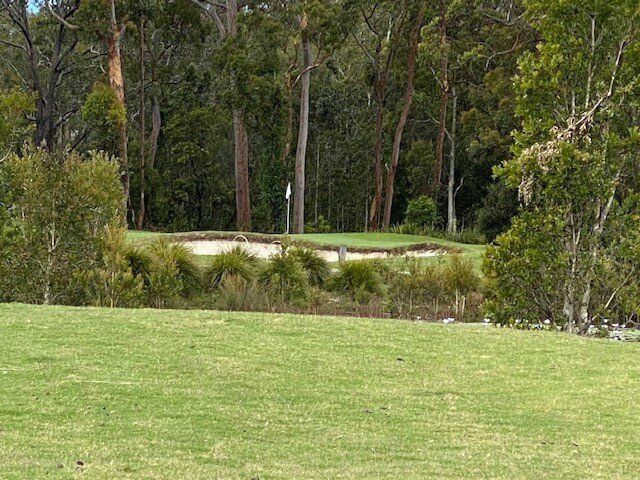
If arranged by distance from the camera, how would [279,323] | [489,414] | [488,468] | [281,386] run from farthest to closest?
1. [279,323]
2. [281,386]
3. [489,414]
4. [488,468]

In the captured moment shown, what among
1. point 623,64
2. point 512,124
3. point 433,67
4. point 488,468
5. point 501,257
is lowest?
point 488,468

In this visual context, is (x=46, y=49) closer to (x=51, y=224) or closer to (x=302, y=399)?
(x=51, y=224)

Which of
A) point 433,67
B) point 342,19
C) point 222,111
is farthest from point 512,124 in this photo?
point 222,111

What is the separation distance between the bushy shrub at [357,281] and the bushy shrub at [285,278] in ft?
2.51

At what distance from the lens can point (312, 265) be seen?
17594 mm

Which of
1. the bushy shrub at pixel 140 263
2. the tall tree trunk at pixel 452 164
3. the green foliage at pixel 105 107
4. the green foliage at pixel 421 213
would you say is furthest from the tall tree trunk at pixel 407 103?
the bushy shrub at pixel 140 263

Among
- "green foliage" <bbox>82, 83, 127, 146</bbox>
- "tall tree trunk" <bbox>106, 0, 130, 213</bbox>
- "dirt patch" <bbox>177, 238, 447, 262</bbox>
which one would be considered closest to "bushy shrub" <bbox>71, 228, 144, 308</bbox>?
"dirt patch" <bbox>177, 238, 447, 262</bbox>

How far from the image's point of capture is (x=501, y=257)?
11883 mm

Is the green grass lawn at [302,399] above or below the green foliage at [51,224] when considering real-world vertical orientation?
below

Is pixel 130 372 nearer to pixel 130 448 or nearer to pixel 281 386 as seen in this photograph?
pixel 281 386

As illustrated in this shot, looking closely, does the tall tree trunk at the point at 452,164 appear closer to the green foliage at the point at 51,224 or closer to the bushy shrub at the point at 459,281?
the bushy shrub at the point at 459,281

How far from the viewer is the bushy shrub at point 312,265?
56.7ft

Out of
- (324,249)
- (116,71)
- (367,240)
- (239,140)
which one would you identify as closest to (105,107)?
(116,71)

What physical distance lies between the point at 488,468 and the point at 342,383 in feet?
6.85
